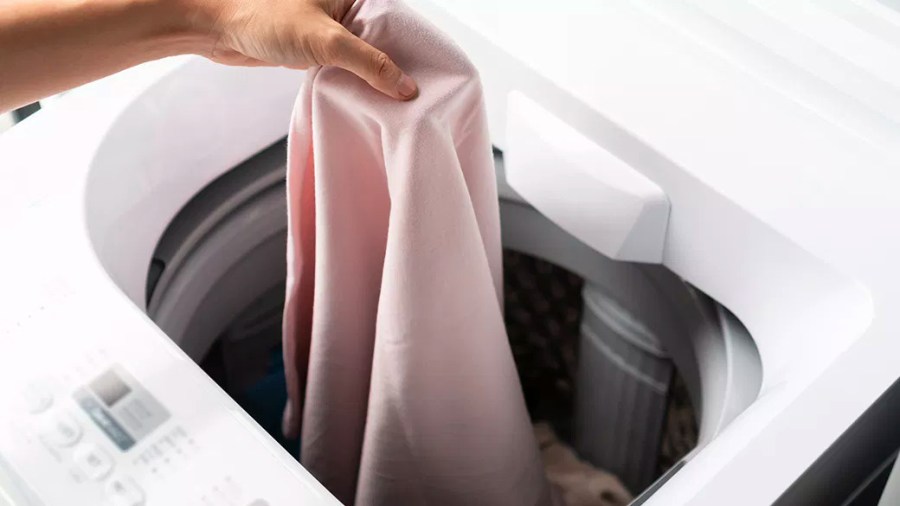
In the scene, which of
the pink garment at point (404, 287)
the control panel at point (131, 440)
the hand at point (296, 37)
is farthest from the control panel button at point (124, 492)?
Answer: the hand at point (296, 37)

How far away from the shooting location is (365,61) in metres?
0.72

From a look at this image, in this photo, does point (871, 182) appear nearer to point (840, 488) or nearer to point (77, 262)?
point (840, 488)

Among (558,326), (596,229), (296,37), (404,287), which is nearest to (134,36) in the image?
(296,37)

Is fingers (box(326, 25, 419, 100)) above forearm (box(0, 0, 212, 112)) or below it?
below

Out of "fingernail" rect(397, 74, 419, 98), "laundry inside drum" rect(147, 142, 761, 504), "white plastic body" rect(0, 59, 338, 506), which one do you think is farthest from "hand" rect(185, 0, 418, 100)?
"laundry inside drum" rect(147, 142, 761, 504)

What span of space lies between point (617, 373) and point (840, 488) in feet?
1.19

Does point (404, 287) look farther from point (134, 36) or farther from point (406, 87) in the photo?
point (134, 36)

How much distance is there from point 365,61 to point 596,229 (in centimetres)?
30

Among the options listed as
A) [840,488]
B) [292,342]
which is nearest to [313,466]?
[292,342]

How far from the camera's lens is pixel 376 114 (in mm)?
749

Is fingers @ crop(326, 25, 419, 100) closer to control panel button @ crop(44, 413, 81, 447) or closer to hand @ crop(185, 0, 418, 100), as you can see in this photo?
hand @ crop(185, 0, 418, 100)

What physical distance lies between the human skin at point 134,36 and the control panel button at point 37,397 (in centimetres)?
21

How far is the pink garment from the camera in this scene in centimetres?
76

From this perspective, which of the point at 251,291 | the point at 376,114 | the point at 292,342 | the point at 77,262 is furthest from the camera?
the point at 251,291
